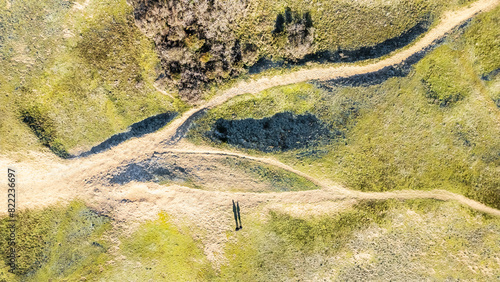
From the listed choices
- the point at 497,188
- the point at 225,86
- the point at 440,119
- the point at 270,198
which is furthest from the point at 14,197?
Result: the point at 497,188

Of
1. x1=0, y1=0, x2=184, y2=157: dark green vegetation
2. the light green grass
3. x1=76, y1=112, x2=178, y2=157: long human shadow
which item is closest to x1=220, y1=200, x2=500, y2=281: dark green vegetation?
the light green grass

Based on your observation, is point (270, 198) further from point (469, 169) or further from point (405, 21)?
point (405, 21)

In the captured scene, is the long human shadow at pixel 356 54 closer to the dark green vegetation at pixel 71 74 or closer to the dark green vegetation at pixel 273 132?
the dark green vegetation at pixel 273 132

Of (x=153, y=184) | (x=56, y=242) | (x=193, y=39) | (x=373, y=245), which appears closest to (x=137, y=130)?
(x=153, y=184)

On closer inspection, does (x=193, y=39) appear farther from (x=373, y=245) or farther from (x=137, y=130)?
(x=373, y=245)

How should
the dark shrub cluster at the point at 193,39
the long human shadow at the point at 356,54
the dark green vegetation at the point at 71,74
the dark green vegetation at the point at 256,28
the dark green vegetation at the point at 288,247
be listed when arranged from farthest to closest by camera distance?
the dark shrub cluster at the point at 193,39
the dark green vegetation at the point at 256,28
the long human shadow at the point at 356,54
the dark green vegetation at the point at 71,74
the dark green vegetation at the point at 288,247

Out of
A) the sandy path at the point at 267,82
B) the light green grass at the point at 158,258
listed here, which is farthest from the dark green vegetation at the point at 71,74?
the light green grass at the point at 158,258
